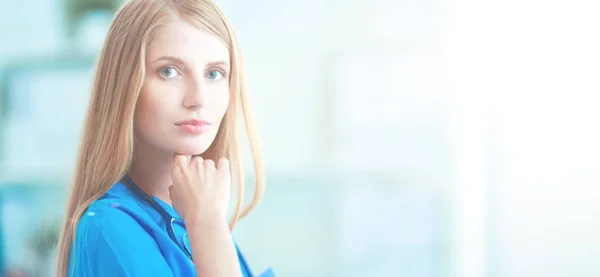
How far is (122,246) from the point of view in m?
0.65

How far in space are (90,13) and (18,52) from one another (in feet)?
0.66

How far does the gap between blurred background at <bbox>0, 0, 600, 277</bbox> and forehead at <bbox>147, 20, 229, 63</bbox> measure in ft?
2.94

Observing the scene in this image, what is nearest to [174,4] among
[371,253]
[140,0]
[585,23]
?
[140,0]

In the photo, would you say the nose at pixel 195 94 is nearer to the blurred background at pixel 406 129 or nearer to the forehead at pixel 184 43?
the forehead at pixel 184 43

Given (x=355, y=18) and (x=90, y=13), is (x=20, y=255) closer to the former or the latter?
(x=90, y=13)

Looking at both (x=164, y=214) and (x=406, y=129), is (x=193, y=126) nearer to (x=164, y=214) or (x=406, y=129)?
(x=164, y=214)

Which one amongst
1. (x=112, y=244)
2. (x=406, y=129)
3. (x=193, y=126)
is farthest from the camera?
(x=406, y=129)

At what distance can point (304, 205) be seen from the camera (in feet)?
5.61

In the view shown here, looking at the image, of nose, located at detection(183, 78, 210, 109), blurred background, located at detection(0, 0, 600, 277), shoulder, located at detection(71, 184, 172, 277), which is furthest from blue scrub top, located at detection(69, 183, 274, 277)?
blurred background, located at detection(0, 0, 600, 277)

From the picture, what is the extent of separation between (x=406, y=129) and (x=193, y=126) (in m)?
0.99

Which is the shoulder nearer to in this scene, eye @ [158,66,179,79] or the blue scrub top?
the blue scrub top

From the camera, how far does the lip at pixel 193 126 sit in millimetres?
743

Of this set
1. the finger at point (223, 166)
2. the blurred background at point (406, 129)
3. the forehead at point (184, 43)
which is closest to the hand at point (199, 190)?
the finger at point (223, 166)

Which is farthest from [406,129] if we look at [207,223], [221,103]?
[207,223]
